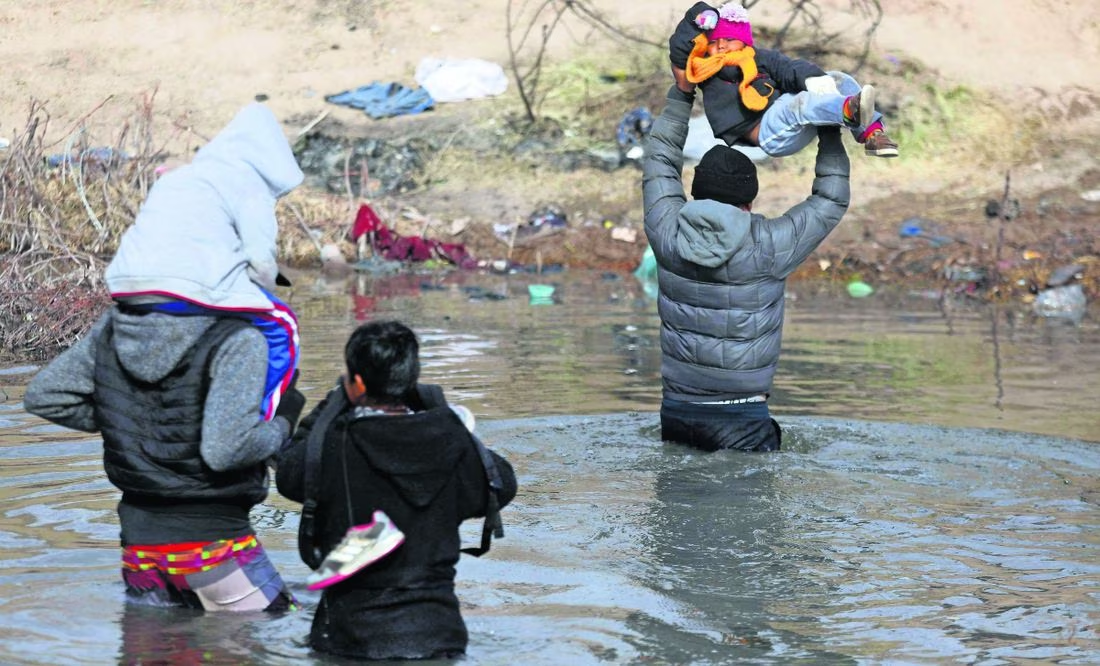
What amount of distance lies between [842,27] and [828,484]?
15.0 m

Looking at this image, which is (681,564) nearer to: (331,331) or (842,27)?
(331,331)

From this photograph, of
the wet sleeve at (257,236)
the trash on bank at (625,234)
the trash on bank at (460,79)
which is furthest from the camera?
the trash on bank at (460,79)

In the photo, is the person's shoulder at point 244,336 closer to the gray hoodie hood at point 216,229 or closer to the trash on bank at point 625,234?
the gray hoodie hood at point 216,229

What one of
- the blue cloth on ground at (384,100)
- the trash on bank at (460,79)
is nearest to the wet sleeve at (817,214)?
the blue cloth on ground at (384,100)

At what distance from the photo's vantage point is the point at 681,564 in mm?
6141

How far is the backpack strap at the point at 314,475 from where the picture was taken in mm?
4395

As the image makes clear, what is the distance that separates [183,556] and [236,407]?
58cm

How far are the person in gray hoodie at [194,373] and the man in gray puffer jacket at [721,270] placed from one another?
275 cm

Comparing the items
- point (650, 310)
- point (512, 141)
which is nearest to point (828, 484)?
point (650, 310)

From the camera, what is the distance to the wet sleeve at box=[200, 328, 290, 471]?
15.1 feet

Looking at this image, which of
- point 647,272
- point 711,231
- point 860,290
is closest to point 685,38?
point 711,231

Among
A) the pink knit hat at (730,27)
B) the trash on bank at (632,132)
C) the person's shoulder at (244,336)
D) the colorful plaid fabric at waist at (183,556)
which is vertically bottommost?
the trash on bank at (632,132)

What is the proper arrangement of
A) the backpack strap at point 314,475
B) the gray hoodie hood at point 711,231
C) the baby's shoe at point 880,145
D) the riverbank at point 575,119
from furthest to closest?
the riverbank at point 575,119 < the gray hoodie hood at point 711,231 < the baby's shoe at point 880,145 < the backpack strap at point 314,475

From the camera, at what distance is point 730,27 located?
7613 mm
